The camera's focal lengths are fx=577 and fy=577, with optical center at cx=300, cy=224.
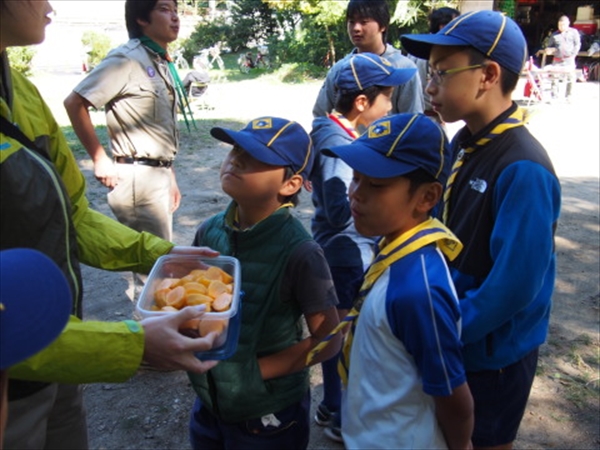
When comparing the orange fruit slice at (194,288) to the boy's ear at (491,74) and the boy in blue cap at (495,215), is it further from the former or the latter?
the boy's ear at (491,74)

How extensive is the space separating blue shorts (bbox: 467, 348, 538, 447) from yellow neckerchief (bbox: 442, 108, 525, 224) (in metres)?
0.55

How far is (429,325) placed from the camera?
1539 mm

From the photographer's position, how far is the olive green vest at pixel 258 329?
1966 mm

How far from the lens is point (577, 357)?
152 inches

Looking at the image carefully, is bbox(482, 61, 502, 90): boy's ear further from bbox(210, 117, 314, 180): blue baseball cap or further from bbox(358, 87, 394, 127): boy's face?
bbox(358, 87, 394, 127): boy's face

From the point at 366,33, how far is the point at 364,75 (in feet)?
5.07

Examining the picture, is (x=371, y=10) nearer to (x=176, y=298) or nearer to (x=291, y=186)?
(x=291, y=186)

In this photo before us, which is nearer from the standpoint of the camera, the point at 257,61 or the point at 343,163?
the point at 343,163

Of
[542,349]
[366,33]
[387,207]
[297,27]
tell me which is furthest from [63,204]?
[297,27]

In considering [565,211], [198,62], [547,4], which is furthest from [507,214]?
[547,4]

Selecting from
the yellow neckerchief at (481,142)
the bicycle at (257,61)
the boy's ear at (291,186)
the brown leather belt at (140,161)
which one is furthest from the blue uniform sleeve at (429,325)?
the bicycle at (257,61)

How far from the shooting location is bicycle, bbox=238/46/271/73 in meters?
23.8

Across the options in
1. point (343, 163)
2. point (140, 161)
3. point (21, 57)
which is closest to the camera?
point (343, 163)

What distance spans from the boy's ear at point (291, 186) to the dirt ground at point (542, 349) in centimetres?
99
